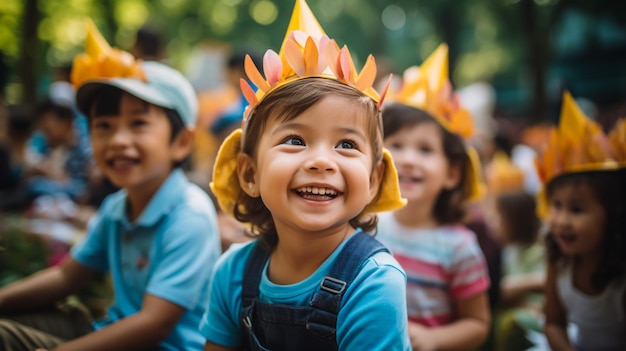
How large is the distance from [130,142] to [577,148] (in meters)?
2.04

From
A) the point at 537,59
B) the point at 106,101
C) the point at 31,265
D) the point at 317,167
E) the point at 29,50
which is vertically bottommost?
the point at 31,265

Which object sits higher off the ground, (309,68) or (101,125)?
(309,68)

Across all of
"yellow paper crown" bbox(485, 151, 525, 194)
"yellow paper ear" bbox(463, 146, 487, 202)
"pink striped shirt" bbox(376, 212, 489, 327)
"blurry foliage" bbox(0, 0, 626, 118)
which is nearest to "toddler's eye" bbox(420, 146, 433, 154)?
"yellow paper ear" bbox(463, 146, 487, 202)

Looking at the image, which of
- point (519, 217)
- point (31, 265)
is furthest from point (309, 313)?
point (519, 217)

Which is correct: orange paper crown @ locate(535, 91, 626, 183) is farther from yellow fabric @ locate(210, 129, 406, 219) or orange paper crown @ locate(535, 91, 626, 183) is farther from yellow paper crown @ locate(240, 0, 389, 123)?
yellow paper crown @ locate(240, 0, 389, 123)

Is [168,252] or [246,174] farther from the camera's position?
[168,252]

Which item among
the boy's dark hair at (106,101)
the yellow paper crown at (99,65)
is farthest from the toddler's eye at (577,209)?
the yellow paper crown at (99,65)

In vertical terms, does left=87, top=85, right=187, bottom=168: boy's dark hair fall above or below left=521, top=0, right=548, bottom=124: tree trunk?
below

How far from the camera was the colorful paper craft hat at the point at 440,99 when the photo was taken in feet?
9.73

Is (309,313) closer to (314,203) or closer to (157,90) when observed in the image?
(314,203)

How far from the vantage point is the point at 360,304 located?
162 cm

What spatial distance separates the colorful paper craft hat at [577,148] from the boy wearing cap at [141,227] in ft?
5.44

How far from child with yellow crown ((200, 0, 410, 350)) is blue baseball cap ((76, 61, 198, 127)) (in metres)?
0.74

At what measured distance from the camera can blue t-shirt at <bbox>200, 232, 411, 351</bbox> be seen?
1.59 meters
